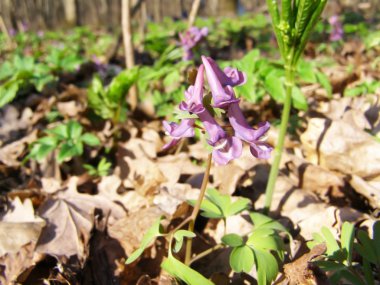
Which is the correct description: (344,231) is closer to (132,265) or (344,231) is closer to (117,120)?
(132,265)

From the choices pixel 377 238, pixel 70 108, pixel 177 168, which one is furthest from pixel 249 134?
pixel 70 108

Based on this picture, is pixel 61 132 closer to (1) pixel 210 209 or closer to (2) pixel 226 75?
(1) pixel 210 209

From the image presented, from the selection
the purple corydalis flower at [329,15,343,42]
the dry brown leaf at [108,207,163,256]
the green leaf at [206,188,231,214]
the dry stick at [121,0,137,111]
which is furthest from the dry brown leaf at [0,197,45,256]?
the purple corydalis flower at [329,15,343,42]

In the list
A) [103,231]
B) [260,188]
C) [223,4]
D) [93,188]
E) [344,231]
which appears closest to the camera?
[344,231]

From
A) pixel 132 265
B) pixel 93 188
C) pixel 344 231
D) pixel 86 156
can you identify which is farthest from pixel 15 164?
pixel 344 231

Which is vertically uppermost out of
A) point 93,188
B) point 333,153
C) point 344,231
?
point 344,231

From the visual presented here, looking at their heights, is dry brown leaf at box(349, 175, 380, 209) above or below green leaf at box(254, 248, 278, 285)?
below

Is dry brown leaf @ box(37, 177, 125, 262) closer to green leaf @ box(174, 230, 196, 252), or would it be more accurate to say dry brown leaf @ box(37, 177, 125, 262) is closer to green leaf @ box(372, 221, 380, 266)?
green leaf @ box(174, 230, 196, 252)
